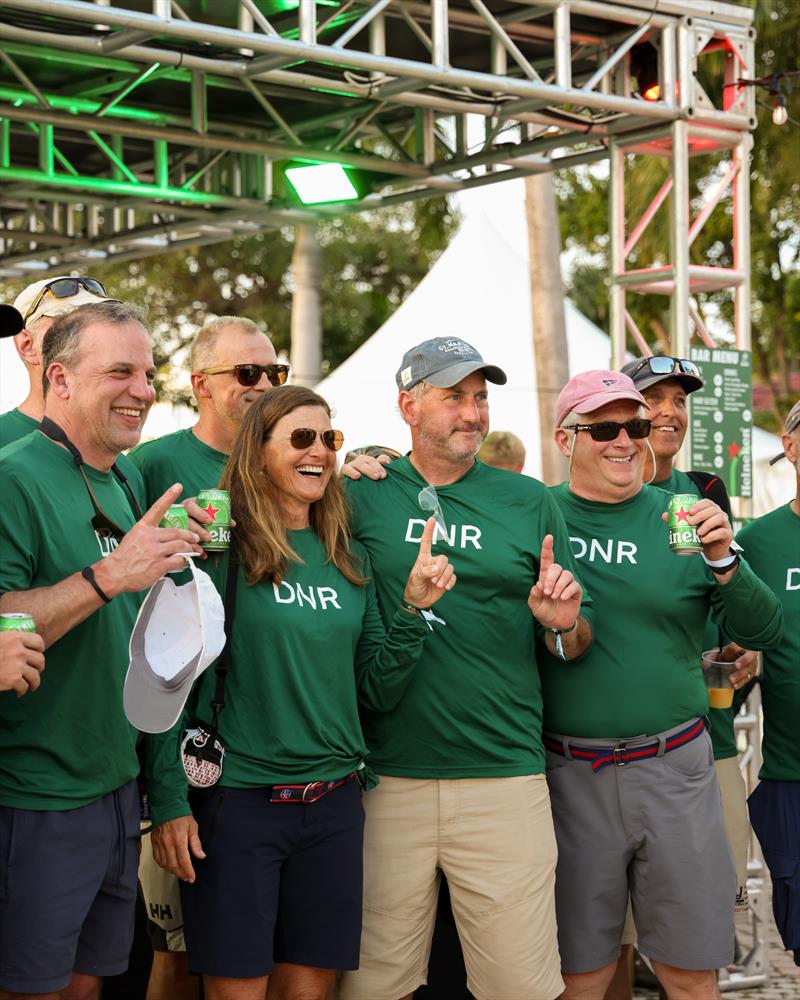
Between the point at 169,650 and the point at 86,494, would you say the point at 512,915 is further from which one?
the point at 86,494

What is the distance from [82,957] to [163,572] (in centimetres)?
108

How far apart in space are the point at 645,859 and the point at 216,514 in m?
1.76

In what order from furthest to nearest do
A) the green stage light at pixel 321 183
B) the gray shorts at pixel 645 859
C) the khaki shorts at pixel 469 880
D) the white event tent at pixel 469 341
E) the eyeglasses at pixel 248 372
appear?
the white event tent at pixel 469 341 < the green stage light at pixel 321 183 < the eyeglasses at pixel 248 372 < the gray shorts at pixel 645 859 < the khaki shorts at pixel 469 880

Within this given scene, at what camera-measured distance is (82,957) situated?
350 centimetres

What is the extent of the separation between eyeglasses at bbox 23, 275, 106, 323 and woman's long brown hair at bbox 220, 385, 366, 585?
59 cm

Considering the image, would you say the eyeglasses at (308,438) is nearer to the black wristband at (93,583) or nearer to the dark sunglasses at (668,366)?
the black wristband at (93,583)

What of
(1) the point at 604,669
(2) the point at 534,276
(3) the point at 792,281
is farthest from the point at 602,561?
(3) the point at 792,281

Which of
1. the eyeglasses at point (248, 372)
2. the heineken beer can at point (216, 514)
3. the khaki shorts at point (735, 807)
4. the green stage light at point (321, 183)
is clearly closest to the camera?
the heineken beer can at point (216, 514)

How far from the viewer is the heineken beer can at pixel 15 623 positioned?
117 inches

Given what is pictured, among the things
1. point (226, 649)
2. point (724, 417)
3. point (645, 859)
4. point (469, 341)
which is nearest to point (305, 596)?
point (226, 649)

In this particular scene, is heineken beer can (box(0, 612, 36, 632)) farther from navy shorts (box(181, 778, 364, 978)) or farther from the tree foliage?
the tree foliage

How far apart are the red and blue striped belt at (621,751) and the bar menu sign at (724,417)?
15.3 feet

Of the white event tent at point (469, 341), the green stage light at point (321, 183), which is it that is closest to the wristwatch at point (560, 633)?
the green stage light at point (321, 183)

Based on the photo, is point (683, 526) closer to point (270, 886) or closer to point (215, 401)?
point (270, 886)
